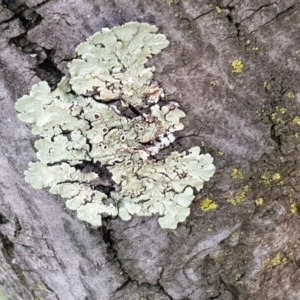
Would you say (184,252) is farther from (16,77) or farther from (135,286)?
(16,77)

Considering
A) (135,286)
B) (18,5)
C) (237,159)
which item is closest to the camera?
(18,5)

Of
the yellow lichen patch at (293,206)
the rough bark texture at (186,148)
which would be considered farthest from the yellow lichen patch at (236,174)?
the yellow lichen patch at (293,206)

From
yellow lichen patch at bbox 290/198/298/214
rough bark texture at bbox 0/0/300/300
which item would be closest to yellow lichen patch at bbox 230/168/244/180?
rough bark texture at bbox 0/0/300/300

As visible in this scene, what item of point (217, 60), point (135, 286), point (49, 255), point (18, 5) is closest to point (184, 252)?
point (135, 286)

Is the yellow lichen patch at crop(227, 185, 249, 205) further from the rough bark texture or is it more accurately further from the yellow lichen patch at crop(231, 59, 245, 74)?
the yellow lichen patch at crop(231, 59, 245, 74)

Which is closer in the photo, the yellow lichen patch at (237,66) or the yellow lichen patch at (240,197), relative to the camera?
the yellow lichen patch at (237,66)

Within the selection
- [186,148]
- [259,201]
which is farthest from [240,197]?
[186,148]

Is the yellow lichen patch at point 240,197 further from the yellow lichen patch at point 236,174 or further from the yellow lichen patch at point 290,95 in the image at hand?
the yellow lichen patch at point 290,95
